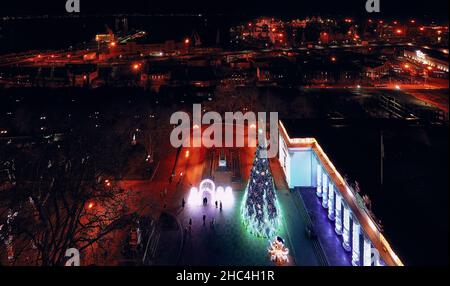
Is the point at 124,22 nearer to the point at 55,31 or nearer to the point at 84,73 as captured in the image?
the point at 55,31

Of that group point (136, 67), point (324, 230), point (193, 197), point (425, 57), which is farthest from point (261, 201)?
point (136, 67)

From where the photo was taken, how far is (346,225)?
30.3ft

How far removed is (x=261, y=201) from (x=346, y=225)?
2.10 metres

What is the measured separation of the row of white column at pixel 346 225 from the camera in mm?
7601

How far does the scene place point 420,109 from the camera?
15328mm

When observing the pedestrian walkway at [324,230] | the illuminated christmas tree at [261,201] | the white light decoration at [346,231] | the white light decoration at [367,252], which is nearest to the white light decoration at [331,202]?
the pedestrian walkway at [324,230]

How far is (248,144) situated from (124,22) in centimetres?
2575

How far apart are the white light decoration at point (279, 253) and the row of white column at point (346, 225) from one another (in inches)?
59.4

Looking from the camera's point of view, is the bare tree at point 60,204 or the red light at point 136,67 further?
the red light at point 136,67

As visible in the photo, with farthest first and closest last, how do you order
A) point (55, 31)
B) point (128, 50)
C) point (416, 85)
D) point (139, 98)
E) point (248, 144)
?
point (128, 50)
point (55, 31)
point (139, 98)
point (416, 85)
point (248, 144)

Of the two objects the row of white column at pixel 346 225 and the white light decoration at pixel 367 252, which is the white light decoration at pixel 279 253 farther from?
the white light decoration at pixel 367 252

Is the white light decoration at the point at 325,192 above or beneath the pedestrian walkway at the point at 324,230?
above

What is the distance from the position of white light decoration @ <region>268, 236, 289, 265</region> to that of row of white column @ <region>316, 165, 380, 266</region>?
4.95 feet
